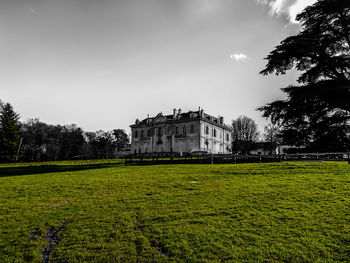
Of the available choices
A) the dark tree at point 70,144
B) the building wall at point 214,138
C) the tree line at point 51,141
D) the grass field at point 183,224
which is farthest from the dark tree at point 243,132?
the grass field at point 183,224

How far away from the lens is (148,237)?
5594mm

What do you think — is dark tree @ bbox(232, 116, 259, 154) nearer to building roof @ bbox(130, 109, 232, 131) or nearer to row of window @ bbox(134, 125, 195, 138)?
building roof @ bbox(130, 109, 232, 131)

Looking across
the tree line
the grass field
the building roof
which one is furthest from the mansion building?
the grass field

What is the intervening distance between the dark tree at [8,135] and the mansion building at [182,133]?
85.7 ft

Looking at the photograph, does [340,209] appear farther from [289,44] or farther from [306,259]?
[289,44]

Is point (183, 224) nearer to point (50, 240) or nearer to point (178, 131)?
point (50, 240)

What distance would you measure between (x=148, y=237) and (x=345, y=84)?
17805mm

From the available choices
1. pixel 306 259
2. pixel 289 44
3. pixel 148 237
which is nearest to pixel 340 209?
pixel 306 259

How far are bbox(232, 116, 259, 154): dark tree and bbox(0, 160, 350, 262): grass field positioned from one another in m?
52.3

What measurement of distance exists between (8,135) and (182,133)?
117 ft

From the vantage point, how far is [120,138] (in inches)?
3469

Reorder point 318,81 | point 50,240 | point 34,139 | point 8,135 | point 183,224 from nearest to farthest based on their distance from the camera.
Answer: point 50,240, point 183,224, point 318,81, point 8,135, point 34,139

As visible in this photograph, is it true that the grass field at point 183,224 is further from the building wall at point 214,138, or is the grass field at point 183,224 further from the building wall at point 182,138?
the building wall at point 214,138

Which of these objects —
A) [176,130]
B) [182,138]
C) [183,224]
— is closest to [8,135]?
[176,130]
